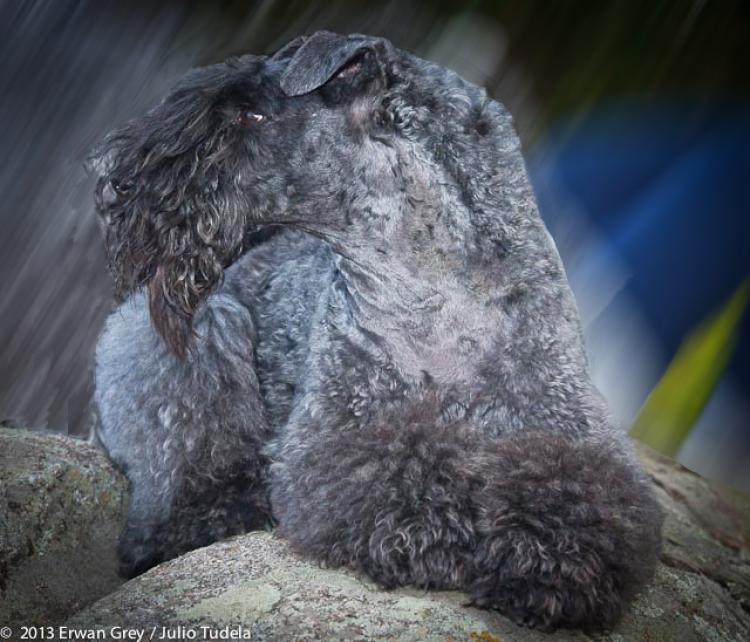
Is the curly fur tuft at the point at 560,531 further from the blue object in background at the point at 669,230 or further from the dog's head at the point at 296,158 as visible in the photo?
the blue object in background at the point at 669,230

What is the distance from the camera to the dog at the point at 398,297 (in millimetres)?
2094

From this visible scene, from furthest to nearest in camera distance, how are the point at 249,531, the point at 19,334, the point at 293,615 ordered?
the point at 19,334 → the point at 249,531 → the point at 293,615

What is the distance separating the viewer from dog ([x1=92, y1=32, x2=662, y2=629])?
2094mm

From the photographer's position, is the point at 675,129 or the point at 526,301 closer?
the point at 526,301

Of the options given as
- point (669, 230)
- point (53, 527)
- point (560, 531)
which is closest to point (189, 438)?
point (53, 527)

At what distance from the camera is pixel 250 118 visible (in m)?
2.28

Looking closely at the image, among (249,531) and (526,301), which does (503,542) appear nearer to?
(526,301)

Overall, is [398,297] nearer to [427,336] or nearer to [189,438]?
[427,336]

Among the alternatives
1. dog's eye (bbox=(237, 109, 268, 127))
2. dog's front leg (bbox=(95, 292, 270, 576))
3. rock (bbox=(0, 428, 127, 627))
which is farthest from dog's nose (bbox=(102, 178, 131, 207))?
rock (bbox=(0, 428, 127, 627))

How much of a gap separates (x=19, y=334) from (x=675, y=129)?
3.08 meters

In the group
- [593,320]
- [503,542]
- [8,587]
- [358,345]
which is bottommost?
[8,587]

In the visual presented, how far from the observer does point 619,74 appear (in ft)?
13.2

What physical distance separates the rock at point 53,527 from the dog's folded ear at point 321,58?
4.32 feet

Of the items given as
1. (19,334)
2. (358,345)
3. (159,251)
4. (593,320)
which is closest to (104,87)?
(19,334)
